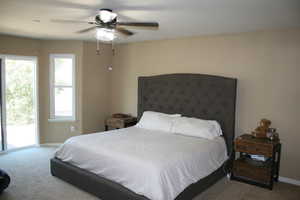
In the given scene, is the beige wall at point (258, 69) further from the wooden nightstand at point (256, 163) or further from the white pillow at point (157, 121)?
the white pillow at point (157, 121)

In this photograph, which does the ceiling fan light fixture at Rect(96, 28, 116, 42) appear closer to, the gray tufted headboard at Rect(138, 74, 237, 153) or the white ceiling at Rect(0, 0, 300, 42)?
the white ceiling at Rect(0, 0, 300, 42)

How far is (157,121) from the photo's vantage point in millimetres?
→ 4562

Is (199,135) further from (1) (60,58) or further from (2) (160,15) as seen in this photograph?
(1) (60,58)

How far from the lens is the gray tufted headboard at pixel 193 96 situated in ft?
13.5

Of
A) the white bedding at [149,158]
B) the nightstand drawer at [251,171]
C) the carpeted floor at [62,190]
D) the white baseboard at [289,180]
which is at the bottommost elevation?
the carpeted floor at [62,190]

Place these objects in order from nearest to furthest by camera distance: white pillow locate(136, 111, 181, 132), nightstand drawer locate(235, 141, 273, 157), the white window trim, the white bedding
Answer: the white bedding < nightstand drawer locate(235, 141, 273, 157) < white pillow locate(136, 111, 181, 132) < the white window trim

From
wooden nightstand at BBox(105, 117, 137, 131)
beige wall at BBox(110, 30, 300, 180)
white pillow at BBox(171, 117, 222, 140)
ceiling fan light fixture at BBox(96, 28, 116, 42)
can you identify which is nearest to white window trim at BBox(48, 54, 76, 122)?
wooden nightstand at BBox(105, 117, 137, 131)

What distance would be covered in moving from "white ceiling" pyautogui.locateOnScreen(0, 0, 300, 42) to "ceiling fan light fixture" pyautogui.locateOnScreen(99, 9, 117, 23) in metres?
0.06

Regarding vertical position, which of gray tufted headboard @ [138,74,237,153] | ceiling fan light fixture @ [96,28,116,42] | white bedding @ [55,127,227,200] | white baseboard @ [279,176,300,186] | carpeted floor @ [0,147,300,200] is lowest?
carpeted floor @ [0,147,300,200]

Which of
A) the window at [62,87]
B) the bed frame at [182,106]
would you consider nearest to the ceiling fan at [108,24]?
the bed frame at [182,106]

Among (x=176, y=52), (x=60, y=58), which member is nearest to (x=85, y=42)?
(x=60, y=58)

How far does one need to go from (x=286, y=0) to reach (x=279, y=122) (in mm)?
2071

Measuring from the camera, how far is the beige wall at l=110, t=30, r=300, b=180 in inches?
144

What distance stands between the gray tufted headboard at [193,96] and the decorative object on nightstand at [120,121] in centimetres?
32
